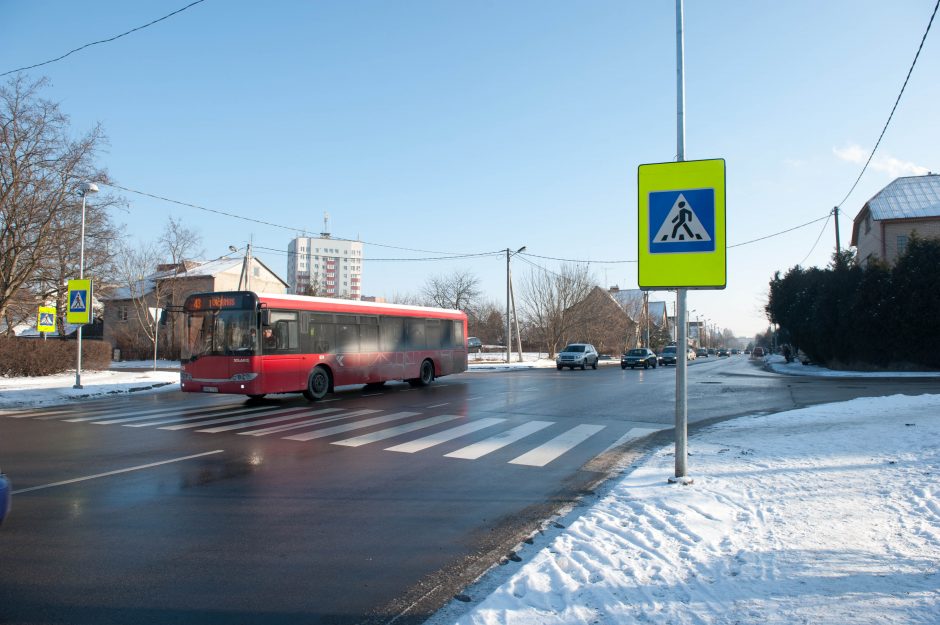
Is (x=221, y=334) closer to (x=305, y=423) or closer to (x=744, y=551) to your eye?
(x=305, y=423)

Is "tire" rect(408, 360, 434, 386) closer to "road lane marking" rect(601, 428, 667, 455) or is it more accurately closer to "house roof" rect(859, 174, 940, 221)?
"road lane marking" rect(601, 428, 667, 455)

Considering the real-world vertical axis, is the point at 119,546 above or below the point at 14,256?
below

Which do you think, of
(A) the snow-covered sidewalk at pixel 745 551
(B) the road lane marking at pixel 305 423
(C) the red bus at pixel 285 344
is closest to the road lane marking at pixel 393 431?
(B) the road lane marking at pixel 305 423

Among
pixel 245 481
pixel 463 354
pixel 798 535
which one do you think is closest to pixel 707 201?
pixel 798 535

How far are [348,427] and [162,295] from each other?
41027 millimetres

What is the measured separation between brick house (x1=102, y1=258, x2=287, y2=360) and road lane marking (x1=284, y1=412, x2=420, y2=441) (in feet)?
98.5

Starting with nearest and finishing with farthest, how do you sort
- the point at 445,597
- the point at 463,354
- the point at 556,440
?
the point at 445,597, the point at 556,440, the point at 463,354

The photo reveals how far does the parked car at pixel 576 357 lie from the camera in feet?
128

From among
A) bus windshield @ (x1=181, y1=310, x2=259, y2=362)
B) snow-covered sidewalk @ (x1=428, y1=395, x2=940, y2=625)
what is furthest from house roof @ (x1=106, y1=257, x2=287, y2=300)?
snow-covered sidewalk @ (x1=428, y1=395, x2=940, y2=625)

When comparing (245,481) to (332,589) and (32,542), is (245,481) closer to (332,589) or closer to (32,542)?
(32,542)

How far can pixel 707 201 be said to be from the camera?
622cm

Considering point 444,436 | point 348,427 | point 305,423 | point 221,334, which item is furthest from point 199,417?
point 444,436

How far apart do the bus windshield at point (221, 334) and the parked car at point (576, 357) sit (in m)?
26.6

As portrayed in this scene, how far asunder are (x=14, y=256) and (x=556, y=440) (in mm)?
28286
